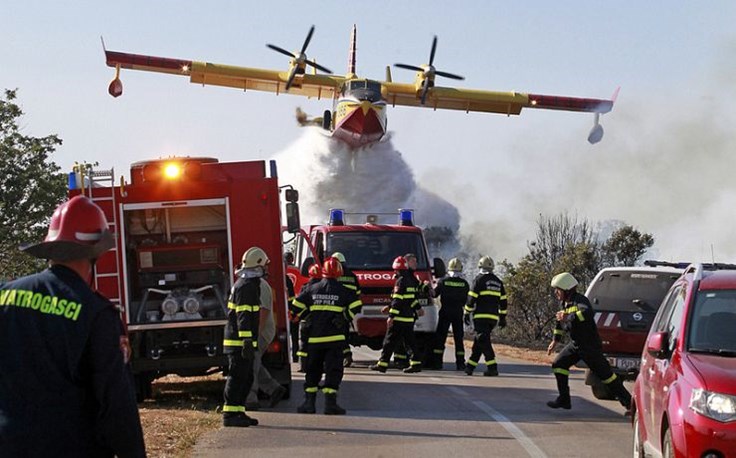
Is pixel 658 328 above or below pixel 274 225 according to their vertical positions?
below

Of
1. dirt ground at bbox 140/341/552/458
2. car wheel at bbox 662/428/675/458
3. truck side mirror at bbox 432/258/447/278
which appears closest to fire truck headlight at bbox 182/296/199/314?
dirt ground at bbox 140/341/552/458

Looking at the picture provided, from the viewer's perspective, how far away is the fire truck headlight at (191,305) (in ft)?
45.0

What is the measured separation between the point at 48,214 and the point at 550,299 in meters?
17.3

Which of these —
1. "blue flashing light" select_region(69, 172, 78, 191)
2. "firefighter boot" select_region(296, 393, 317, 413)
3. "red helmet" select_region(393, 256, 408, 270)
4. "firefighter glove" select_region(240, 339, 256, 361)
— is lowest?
"firefighter boot" select_region(296, 393, 317, 413)

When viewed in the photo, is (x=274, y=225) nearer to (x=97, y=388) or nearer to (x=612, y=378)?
(x=612, y=378)

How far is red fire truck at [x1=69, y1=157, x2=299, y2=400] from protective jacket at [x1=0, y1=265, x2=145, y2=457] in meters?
9.29

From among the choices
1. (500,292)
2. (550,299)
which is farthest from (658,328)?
(550,299)

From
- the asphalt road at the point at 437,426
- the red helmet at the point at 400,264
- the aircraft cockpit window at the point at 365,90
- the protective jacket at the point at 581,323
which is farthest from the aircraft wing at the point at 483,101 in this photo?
the protective jacket at the point at 581,323

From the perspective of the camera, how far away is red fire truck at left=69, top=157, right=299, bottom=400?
44.4 feet

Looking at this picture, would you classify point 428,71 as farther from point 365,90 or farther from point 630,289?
point 630,289

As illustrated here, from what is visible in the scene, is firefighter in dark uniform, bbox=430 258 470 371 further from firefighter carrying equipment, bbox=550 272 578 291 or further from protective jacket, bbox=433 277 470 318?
firefighter carrying equipment, bbox=550 272 578 291

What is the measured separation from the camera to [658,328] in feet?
30.0

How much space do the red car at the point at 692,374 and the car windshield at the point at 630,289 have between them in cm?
553

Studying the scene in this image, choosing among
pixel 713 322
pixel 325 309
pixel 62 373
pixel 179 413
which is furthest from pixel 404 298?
pixel 62 373
